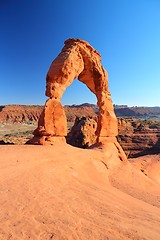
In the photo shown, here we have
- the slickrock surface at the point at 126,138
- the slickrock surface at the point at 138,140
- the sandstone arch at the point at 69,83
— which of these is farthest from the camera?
the slickrock surface at the point at 138,140

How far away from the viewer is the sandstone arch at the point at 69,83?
37.6 feet

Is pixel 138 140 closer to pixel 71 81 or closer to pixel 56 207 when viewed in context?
pixel 71 81

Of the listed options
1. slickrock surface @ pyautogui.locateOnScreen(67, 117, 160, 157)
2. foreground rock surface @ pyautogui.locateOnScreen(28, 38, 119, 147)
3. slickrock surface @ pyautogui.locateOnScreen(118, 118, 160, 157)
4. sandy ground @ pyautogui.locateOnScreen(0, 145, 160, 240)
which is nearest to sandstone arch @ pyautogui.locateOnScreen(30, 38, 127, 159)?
foreground rock surface @ pyautogui.locateOnScreen(28, 38, 119, 147)

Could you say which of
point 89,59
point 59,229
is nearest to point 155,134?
point 89,59

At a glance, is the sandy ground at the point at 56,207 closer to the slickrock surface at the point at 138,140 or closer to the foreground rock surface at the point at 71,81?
the foreground rock surface at the point at 71,81

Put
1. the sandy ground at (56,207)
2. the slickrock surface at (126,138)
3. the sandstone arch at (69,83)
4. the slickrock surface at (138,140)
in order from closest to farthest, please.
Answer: the sandy ground at (56,207)
the sandstone arch at (69,83)
the slickrock surface at (126,138)
the slickrock surface at (138,140)

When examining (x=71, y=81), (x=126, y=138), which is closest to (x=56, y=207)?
(x=71, y=81)

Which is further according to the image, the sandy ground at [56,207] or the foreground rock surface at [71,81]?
the foreground rock surface at [71,81]

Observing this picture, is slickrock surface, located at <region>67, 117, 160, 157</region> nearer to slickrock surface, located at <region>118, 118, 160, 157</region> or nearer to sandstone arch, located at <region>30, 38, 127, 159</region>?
slickrock surface, located at <region>118, 118, 160, 157</region>

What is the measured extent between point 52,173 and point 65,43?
9.51m

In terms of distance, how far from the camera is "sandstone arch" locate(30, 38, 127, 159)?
11445 millimetres

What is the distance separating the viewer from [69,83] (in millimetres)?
12914

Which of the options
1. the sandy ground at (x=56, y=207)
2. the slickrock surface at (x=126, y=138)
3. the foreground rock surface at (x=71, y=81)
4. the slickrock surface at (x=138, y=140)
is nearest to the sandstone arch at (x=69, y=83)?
the foreground rock surface at (x=71, y=81)

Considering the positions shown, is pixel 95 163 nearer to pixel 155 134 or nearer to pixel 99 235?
pixel 99 235
